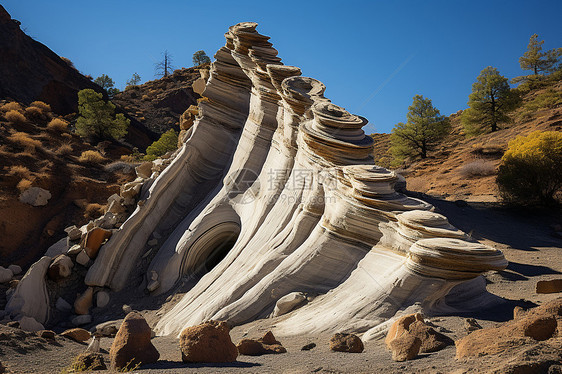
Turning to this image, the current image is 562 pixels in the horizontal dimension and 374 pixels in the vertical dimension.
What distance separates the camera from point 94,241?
31.0 ft

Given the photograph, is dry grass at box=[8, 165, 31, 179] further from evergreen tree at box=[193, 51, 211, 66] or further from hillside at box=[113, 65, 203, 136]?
evergreen tree at box=[193, 51, 211, 66]

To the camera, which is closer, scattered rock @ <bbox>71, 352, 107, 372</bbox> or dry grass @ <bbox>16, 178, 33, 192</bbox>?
scattered rock @ <bbox>71, 352, 107, 372</bbox>

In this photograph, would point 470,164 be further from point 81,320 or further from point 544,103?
point 81,320

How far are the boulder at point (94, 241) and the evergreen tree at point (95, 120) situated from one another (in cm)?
2219

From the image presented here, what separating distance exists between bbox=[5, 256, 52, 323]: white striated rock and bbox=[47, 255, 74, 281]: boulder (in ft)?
0.50

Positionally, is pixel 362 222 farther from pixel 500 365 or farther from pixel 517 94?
pixel 517 94

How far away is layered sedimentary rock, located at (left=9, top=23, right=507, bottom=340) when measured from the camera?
526 cm

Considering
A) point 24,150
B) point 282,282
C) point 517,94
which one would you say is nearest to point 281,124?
point 282,282

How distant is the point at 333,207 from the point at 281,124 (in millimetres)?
3538

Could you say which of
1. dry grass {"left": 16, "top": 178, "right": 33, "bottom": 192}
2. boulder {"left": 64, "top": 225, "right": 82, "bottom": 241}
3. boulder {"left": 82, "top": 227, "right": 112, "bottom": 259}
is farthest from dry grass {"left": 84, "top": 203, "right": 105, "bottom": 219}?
boulder {"left": 82, "top": 227, "right": 112, "bottom": 259}

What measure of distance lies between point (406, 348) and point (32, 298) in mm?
7823

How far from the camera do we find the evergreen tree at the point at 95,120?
29156 mm

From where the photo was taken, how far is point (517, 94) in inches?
1390

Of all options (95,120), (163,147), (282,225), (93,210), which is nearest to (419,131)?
(163,147)
